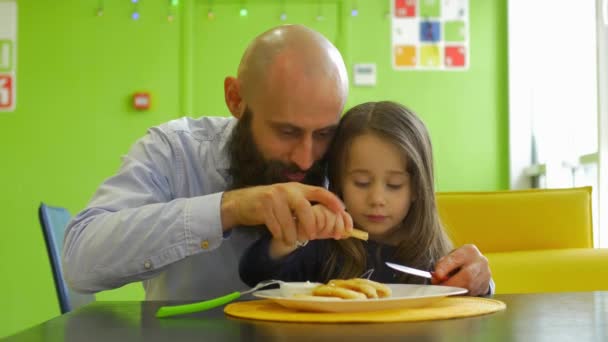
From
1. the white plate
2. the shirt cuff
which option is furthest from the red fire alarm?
the white plate

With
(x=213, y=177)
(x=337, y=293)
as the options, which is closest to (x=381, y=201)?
(x=213, y=177)

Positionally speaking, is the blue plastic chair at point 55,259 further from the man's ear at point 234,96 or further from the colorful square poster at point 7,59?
the colorful square poster at point 7,59

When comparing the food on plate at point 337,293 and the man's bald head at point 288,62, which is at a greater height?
the man's bald head at point 288,62

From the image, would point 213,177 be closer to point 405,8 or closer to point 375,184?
point 375,184

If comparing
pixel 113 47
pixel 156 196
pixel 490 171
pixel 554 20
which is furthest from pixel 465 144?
pixel 156 196

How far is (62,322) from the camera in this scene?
1016 millimetres

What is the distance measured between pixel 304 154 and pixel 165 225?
0.39 metres

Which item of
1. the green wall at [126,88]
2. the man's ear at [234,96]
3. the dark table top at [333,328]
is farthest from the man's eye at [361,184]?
the green wall at [126,88]

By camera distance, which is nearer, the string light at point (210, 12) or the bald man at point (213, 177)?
the bald man at point (213, 177)

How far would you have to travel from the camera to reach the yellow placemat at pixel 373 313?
972 millimetres

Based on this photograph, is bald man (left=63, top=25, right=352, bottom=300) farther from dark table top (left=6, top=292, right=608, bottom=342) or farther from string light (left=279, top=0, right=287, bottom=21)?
string light (left=279, top=0, right=287, bottom=21)

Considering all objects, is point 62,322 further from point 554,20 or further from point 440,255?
point 554,20

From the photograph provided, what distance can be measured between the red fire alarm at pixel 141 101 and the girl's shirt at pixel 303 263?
9.86ft

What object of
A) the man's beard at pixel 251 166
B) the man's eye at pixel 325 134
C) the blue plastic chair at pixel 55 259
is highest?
the man's eye at pixel 325 134
